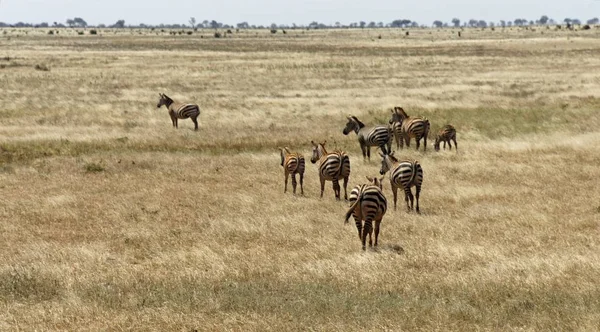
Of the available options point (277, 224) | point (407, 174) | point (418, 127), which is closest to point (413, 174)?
point (407, 174)

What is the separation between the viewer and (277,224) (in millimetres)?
16516

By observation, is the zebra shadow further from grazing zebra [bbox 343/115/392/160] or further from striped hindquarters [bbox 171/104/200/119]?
striped hindquarters [bbox 171/104/200/119]

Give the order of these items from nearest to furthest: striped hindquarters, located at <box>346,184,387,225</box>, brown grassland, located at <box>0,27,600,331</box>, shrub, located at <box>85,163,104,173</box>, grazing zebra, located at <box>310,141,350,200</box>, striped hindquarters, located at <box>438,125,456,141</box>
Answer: brown grassland, located at <box>0,27,600,331</box>, striped hindquarters, located at <box>346,184,387,225</box>, grazing zebra, located at <box>310,141,350,200</box>, shrub, located at <box>85,163,104,173</box>, striped hindquarters, located at <box>438,125,456,141</box>

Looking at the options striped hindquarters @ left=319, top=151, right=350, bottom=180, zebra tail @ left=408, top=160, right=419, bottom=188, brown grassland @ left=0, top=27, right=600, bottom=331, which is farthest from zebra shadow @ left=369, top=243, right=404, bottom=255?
striped hindquarters @ left=319, top=151, right=350, bottom=180

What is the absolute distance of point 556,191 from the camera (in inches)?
773

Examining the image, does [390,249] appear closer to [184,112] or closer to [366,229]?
[366,229]

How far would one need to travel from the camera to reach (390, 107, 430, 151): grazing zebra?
88.4ft

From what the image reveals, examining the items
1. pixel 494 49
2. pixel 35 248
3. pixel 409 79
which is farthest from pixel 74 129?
pixel 494 49

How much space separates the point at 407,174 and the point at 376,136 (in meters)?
7.50

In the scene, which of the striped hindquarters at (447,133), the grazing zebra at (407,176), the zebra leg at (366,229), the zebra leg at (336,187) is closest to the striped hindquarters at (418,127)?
the striped hindquarters at (447,133)

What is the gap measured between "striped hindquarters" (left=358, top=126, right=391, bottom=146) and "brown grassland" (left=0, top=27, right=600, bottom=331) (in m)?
0.85

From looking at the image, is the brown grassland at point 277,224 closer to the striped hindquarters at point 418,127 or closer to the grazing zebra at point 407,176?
the grazing zebra at point 407,176

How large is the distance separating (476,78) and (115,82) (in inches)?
1112

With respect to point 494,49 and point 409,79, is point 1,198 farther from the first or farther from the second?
point 494,49
